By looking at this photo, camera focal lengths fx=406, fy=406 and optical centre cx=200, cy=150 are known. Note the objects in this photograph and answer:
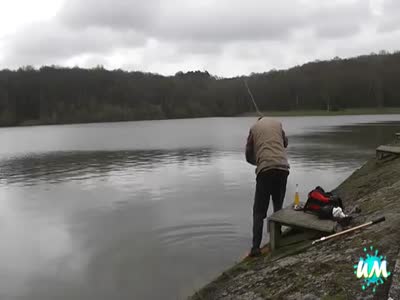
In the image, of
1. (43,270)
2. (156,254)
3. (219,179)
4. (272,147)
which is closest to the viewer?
(272,147)

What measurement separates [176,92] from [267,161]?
146m

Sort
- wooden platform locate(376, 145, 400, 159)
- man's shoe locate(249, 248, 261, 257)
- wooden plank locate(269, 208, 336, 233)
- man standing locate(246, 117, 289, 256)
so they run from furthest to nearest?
wooden platform locate(376, 145, 400, 159), man's shoe locate(249, 248, 261, 257), man standing locate(246, 117, 289, 256), wooden plank locate(269, 208, 336, 233)

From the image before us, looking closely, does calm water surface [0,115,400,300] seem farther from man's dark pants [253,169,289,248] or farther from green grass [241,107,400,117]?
green grass [241,107,400,117]

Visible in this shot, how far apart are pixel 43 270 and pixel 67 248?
42.8 inches

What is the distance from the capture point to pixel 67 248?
8109 mm

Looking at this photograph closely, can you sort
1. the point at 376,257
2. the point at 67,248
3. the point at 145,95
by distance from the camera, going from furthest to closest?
the point at 145,95, the point at 67,248, the point at 376,257

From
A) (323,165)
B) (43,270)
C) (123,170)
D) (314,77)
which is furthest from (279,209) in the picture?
(314,77)


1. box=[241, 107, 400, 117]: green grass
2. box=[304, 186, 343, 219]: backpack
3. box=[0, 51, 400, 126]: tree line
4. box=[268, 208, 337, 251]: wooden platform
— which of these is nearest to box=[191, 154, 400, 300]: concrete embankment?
box=[268, 208, 337, 251]: wooden platform

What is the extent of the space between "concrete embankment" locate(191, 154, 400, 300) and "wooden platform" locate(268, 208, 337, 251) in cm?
22

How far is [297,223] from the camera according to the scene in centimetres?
550

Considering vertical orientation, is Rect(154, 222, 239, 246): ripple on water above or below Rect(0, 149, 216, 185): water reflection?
below

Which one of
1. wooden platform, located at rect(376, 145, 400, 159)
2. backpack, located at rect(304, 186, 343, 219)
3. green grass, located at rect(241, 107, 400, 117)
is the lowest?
backpack, located at rect(304, 186, 343, 219)

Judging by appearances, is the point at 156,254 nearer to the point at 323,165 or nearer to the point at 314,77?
the point at 323,165

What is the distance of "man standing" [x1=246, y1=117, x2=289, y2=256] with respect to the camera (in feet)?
18.9
